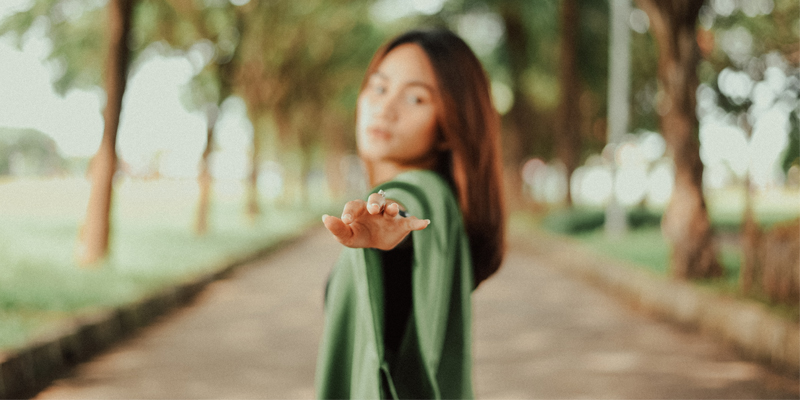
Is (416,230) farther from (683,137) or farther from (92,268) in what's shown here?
(683,137)

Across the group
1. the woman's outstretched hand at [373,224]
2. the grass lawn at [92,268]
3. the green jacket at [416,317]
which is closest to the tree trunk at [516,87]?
the grass lawn at [92,268]

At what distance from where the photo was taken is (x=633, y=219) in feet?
69.3

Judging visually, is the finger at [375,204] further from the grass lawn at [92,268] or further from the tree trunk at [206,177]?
the tree trunk at [206,177]

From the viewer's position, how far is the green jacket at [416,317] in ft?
4.91

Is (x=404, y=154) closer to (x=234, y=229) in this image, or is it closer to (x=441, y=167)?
(x=441, y=167)

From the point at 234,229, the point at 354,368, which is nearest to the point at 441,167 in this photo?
the point at 354,368

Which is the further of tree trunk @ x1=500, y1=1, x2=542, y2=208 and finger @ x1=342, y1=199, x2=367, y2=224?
tree trunk @ x1=500, y1=1, x2=542, y2=208

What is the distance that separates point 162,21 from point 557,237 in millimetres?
10822

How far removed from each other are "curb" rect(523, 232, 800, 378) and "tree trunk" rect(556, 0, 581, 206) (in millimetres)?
8837

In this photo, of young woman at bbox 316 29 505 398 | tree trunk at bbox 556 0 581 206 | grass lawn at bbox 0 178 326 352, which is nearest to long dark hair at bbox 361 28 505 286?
young woman at bbox 316 29 505 398

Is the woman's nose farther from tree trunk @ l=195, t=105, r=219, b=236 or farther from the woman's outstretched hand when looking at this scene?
tree trunk @ l=195, t=105, r=219, b=236

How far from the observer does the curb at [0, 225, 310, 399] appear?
15.2 feet

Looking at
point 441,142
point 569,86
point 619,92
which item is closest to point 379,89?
point 441,142

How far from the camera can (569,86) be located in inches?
812
